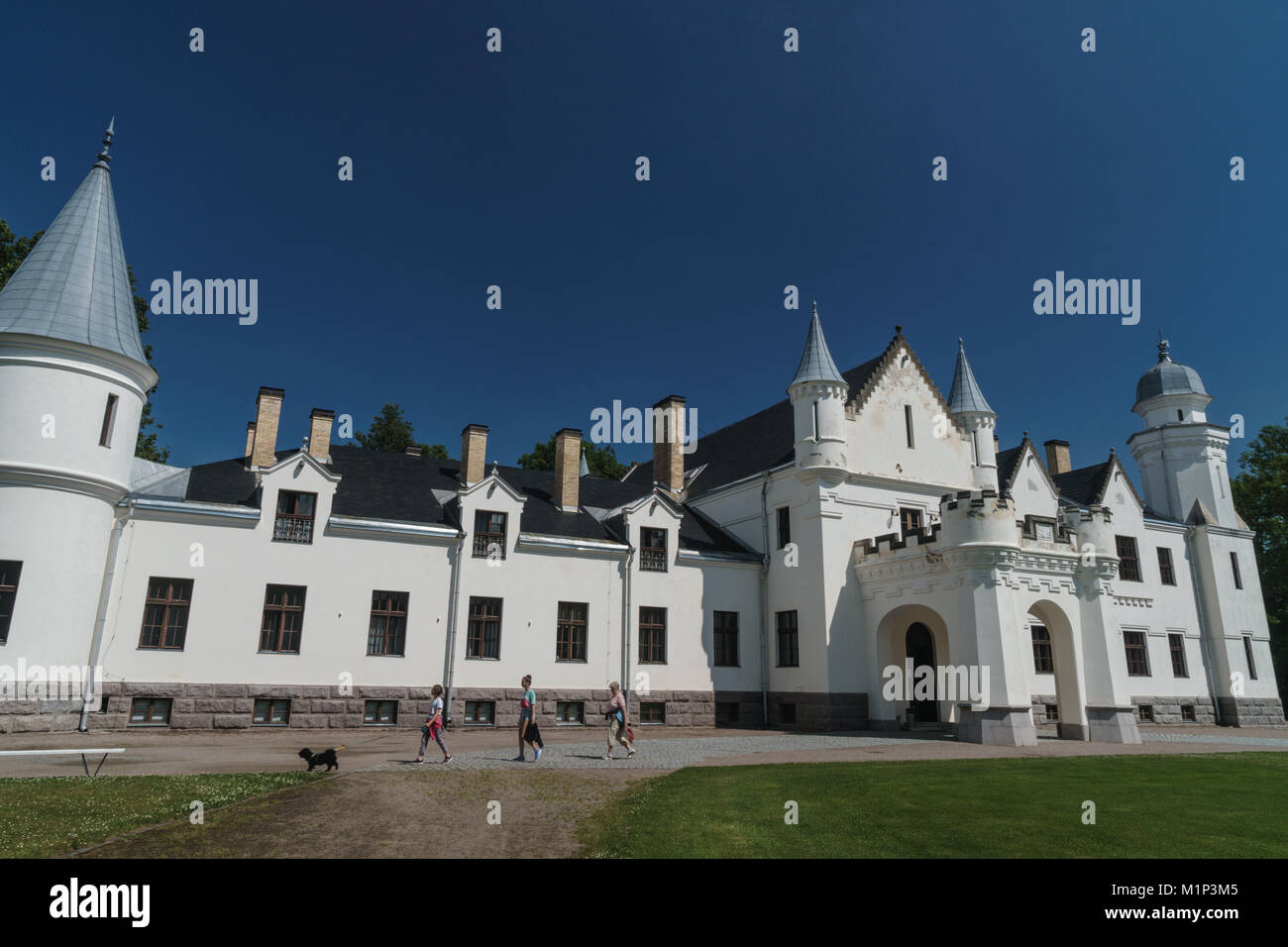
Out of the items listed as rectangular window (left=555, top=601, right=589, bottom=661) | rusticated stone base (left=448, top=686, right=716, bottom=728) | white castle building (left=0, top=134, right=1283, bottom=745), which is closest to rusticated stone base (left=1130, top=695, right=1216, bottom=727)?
white castle building (left=0, top=134, right=1283, bottom=745)

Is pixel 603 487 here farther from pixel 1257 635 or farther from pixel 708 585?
pixel 1257 635

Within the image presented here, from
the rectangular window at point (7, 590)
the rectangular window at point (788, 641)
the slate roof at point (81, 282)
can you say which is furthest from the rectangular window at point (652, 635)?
the rectangular window at point (7, 590)

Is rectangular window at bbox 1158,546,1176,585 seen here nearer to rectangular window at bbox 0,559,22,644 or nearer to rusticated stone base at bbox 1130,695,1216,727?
rusticated stone base at bbox 1130,695,1216,727

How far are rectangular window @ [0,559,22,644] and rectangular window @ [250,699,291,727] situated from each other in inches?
262

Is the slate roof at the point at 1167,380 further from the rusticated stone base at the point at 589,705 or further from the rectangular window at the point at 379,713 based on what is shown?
the rectangular window at the point at 379,713

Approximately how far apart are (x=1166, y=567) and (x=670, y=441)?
84.2 ft

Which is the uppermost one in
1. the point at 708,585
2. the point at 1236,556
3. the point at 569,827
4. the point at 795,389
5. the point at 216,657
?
the point at 795,389

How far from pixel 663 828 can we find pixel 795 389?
79.1 ft

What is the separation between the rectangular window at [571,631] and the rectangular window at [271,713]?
8.97m

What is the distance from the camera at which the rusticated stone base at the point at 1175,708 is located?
36.6 metres

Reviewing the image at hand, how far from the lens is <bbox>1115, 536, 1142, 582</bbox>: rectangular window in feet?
125

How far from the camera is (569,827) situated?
32.0 feet
